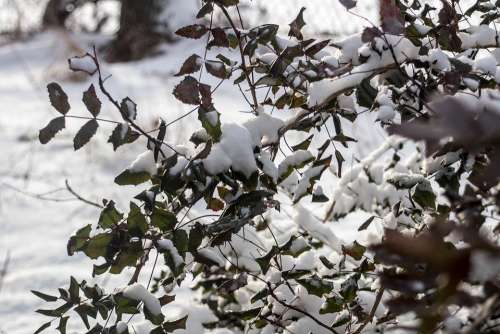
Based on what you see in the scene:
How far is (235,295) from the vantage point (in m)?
1.72

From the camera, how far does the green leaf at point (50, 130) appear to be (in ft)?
3.32

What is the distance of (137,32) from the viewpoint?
7480 mm

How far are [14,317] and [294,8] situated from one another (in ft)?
15.3

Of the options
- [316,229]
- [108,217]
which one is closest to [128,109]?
[108,217]

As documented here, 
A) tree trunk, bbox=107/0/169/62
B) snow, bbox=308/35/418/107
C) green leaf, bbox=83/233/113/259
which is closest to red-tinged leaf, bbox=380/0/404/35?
Answer: snow, bbox=308/35/418/107

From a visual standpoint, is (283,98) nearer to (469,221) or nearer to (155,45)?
(469,221)

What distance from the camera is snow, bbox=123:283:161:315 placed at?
3.61ft

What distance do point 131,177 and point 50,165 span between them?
9.09 feet

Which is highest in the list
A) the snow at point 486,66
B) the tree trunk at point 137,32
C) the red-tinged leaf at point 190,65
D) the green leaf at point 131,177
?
the tree trunk at point 137,32

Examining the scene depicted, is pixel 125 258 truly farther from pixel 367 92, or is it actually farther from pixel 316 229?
pixel 316 229

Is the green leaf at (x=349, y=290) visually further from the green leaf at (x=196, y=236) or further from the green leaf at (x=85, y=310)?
the green leaf at (x=85, y=310)

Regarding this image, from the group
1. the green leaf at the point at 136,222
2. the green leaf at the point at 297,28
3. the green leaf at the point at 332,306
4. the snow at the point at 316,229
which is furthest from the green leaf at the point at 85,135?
the snow at the point at 316,229

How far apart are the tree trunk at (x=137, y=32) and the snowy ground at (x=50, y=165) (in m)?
0.34

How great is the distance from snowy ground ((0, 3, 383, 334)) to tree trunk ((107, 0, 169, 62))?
0.34 m
